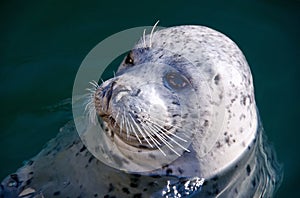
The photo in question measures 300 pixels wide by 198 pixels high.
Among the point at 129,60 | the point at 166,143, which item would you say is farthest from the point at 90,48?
the point at 166,143

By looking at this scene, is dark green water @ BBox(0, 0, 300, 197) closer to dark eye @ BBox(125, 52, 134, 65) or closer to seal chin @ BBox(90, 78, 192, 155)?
dark eye @ BBox(125, 52, 134, 65)

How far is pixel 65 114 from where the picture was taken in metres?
5.05

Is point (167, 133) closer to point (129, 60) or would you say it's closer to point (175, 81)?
point (175, 81)

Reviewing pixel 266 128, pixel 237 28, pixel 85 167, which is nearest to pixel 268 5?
pixel 237 28

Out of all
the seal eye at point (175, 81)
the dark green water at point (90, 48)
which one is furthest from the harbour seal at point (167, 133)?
the dark green water at point (90, 48)

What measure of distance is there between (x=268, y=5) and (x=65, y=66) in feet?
6.97

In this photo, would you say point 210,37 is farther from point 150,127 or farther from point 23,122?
point 23,122

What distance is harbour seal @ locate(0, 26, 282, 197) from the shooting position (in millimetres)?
3381

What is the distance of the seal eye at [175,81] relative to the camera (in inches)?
138

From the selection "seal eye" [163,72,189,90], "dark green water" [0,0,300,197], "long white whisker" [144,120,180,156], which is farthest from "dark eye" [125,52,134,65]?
"dark green water" [0,0,300,197]

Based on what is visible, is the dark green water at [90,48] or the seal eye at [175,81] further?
the dark green water at [90,48]

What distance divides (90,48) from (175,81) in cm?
235

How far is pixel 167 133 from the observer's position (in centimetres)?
342

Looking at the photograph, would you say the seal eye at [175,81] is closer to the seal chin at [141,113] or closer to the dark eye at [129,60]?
the seal chin at [141,113]
